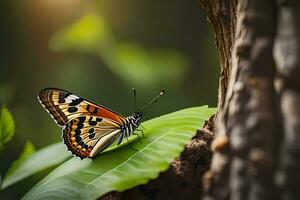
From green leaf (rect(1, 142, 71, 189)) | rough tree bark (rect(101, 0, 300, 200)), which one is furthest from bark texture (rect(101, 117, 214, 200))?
green leaf (rect(1, 142, 71, 189))

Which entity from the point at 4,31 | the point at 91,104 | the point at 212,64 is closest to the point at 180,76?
the point at 212,64

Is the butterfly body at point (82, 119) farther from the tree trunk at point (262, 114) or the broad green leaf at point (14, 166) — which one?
the tree trunk at point (262, 114)

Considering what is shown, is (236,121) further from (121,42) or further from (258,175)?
(121,42)

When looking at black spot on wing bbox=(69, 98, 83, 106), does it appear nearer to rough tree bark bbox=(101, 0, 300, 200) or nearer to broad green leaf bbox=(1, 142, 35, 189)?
→ broad green leaf bbox=(1, 142, 35, 189)

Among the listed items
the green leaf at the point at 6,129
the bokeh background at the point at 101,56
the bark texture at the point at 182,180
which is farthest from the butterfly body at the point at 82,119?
the bokeh background at the point at 101,56

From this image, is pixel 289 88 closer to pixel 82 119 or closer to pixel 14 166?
pixel 82 119

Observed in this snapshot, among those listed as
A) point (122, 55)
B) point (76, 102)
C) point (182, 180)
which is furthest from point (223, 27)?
point (122, 55)

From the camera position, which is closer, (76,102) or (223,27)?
(223,27)
